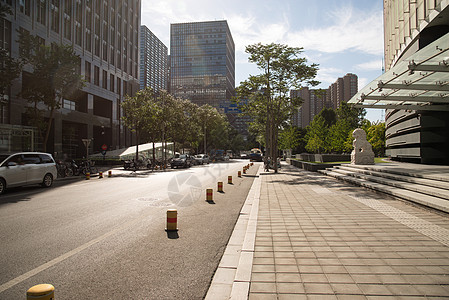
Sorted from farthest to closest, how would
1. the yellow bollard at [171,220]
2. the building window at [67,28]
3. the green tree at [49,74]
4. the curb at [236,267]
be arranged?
the building window at [67,28] < the green tree at [49,74] < the yellow bollard at [171,220] < the curb at [236,267]

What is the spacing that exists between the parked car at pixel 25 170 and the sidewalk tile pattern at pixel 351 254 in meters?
10.9

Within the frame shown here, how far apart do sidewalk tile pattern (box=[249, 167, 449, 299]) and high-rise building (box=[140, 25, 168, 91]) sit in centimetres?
14310

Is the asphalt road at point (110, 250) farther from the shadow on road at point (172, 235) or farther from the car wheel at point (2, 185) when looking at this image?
the car wheel at point (2, 185)

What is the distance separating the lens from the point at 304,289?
11.6ft

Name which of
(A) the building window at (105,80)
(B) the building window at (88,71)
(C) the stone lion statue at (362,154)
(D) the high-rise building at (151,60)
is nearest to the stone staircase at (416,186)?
(C) the stone lion statue at (362,154)

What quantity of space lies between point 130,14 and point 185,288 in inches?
2571

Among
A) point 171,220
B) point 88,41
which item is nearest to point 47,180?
point 171,220

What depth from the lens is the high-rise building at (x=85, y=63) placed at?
3131 cm

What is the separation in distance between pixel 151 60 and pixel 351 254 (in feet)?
533

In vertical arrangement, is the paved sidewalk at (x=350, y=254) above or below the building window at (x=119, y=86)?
below

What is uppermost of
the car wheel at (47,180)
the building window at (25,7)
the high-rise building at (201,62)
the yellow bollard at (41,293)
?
the high-rise building at (201,62)

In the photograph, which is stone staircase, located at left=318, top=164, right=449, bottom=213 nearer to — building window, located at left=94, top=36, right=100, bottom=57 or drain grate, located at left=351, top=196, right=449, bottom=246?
drain grate, located at left=351, top=196, right=449, bottom=246

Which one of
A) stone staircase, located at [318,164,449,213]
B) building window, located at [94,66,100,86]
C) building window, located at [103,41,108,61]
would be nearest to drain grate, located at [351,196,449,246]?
stone staircase, located at [318,164,449,213]

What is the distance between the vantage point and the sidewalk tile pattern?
3.54 meters
